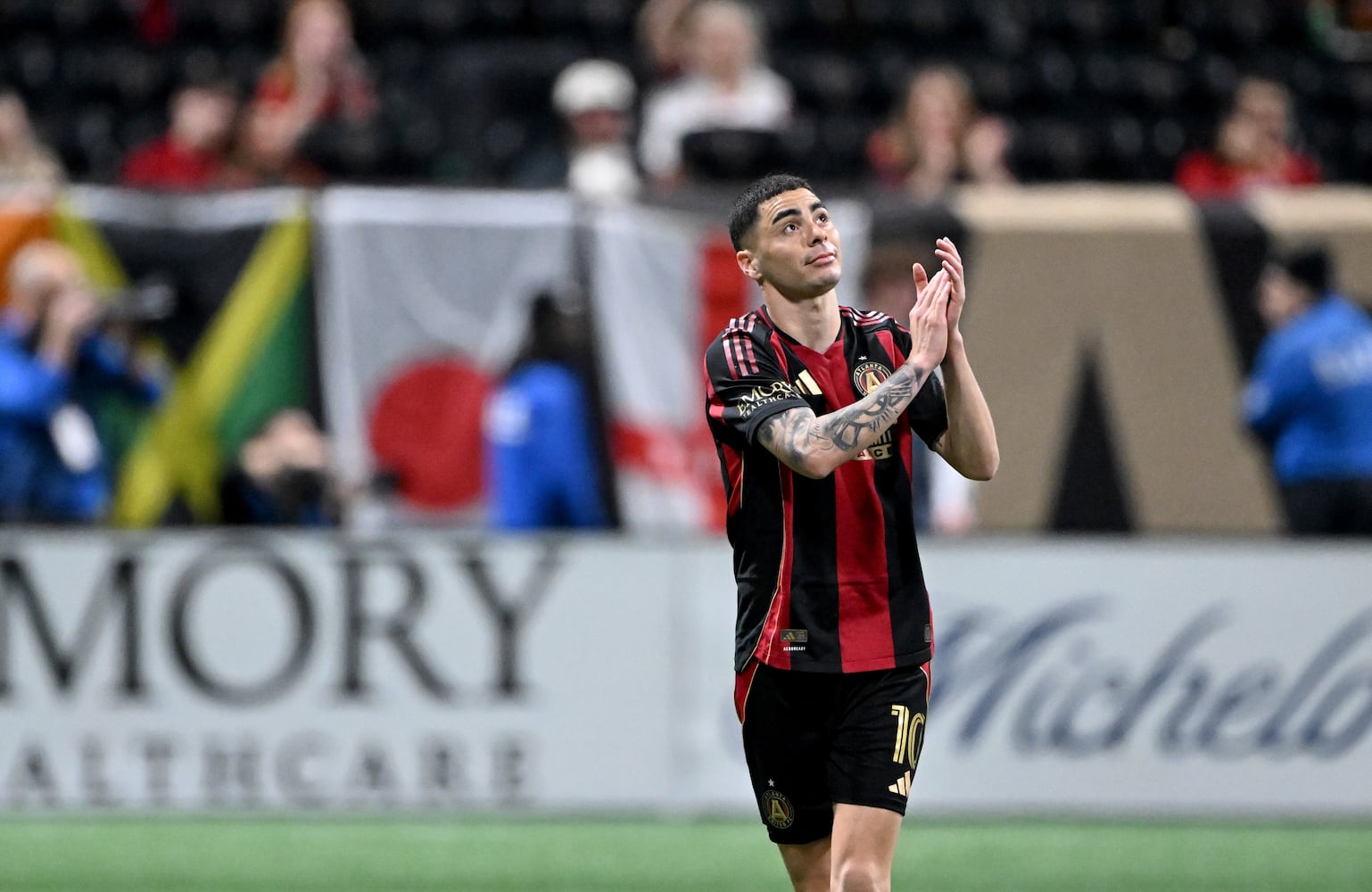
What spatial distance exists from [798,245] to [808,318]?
193 mm

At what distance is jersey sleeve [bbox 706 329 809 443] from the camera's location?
4.45 meters

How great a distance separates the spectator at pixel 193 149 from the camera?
1119 cm

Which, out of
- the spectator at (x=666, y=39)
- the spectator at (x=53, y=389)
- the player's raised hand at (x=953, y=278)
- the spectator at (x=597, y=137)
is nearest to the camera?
the player's raised hand at (x=953, y=278)

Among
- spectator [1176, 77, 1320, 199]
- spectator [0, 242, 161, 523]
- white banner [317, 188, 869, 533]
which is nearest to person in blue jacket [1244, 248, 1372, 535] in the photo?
spectator [1176, 77, 1320, 199]

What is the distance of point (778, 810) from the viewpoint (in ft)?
15.5

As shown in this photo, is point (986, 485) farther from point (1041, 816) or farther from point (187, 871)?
point (187, 871)

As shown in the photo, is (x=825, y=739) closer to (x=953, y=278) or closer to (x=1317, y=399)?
(x=953, y=278)

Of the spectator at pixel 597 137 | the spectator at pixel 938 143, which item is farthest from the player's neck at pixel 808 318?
the spectator at pixel 938 143

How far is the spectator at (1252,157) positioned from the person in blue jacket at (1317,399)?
1369 millimetres

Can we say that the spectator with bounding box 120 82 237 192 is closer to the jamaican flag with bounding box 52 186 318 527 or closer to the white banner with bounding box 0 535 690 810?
the jamaican flag with bounding box 52 186 318 527

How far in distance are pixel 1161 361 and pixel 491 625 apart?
151 inches

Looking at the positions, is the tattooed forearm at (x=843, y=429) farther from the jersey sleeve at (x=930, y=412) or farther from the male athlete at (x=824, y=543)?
the jersey sleeve at (x=930, y=412)

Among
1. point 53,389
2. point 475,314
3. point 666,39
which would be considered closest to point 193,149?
point 475,314

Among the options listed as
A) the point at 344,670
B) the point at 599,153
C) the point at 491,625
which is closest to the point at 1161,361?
Answer: the point at 599,153
